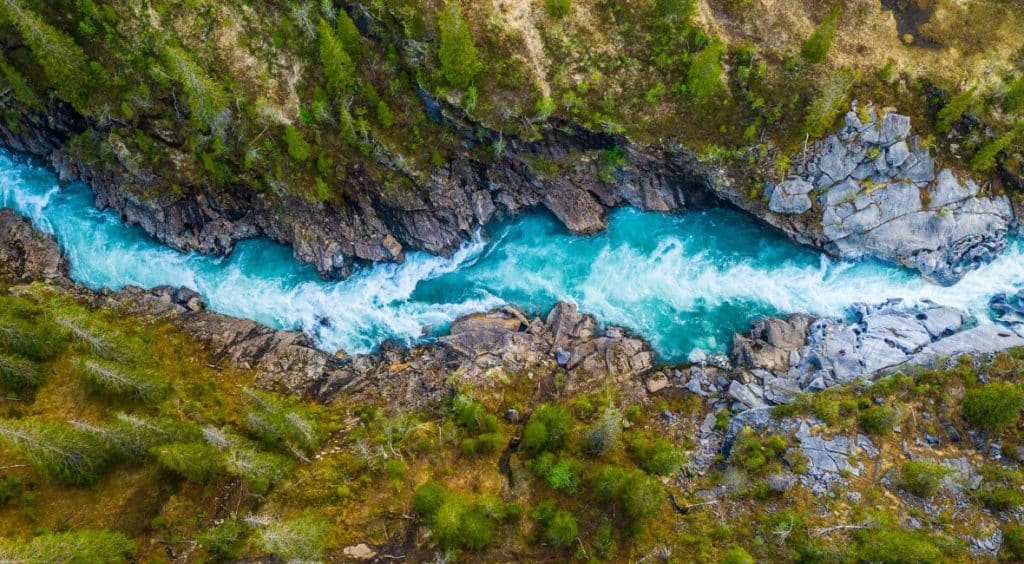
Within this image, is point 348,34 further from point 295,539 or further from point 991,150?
point 991,150

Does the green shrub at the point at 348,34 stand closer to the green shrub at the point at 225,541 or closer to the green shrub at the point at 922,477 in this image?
the green shrub at the point at 225,541

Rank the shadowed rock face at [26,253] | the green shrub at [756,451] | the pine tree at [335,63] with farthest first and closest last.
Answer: the shadowed rock face at [26,253] < the pine tree at [335,63] < the green shrub at [756,451]

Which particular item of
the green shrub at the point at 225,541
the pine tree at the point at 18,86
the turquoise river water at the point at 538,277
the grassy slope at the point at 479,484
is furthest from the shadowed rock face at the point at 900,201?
the pine tree at the point at 18,86

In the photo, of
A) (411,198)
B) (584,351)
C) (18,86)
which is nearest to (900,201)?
(584,351)

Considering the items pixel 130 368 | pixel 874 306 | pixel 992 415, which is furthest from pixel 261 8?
pixel 992 415

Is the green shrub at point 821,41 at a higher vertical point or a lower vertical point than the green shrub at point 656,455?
higher

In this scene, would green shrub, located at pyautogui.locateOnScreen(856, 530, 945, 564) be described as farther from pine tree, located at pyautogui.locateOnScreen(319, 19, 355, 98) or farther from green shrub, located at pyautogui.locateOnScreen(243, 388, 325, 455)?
pine tree, located at pyautogui.locateOnScreen(319, 19, 355, 98)

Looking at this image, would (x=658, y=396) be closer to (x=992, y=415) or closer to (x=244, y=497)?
(x=992, y=415)
